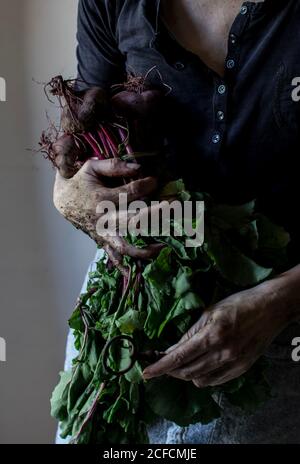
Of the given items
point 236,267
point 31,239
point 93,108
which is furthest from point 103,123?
point 31,239

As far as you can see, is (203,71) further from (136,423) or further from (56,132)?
(136,423)

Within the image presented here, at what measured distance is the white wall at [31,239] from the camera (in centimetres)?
109

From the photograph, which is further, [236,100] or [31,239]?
[31,239]

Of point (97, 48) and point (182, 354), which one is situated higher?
point (97, 48)

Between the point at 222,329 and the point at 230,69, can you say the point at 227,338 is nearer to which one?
the point at 222,329

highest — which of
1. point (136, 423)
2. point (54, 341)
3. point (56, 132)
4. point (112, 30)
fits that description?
point (112, 30)

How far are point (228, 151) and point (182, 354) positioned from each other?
0.28 metres

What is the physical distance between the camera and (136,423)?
0.75 m

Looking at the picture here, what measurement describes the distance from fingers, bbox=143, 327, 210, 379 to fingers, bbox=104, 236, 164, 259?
0.35 ft

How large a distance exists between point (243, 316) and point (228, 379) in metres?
0.09

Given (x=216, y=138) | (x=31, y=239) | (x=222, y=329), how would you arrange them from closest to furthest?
(x=222, y=329) < (x=216, y=138) < (x=31, y=239)

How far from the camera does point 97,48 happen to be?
847mm

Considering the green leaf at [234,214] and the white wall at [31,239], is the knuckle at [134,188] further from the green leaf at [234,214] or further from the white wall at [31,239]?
the white wall at [31,239]
